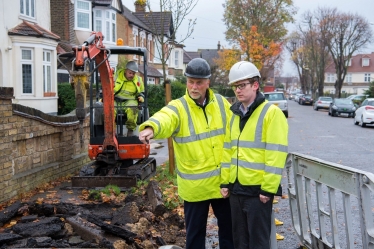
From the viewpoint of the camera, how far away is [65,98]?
26.3 meters

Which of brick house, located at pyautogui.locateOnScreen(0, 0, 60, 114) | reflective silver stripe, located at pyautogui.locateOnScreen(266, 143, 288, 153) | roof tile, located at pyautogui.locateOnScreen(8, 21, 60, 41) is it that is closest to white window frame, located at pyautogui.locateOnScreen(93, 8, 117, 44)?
brick house, located at pyautogui.locateOnScreen(0, 0, 60, 114)

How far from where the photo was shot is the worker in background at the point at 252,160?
427 cm

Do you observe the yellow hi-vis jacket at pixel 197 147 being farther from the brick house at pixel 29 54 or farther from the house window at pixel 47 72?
the house window at pixel 47 72

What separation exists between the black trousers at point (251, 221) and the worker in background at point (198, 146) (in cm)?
31

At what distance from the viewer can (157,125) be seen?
13.9 ft

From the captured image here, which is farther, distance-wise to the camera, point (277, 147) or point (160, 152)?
point (160, 152)

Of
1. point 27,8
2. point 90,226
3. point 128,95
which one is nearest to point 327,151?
point 128,95

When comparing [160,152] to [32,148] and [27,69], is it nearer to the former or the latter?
[32,148]

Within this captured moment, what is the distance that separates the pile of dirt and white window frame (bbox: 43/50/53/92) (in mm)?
17847

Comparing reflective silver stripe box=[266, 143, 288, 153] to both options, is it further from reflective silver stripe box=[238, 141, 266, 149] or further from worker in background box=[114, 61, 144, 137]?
worker in background box=[114, 61, 144, 137]

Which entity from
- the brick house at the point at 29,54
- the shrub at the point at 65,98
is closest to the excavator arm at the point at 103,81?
the brick house at the point at 29,54

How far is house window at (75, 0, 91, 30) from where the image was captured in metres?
29.8

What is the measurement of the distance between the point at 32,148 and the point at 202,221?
576 centimetres

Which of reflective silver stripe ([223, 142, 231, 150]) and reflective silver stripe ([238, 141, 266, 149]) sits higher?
reflective silver stripe ([238, 141, 266, 149])
